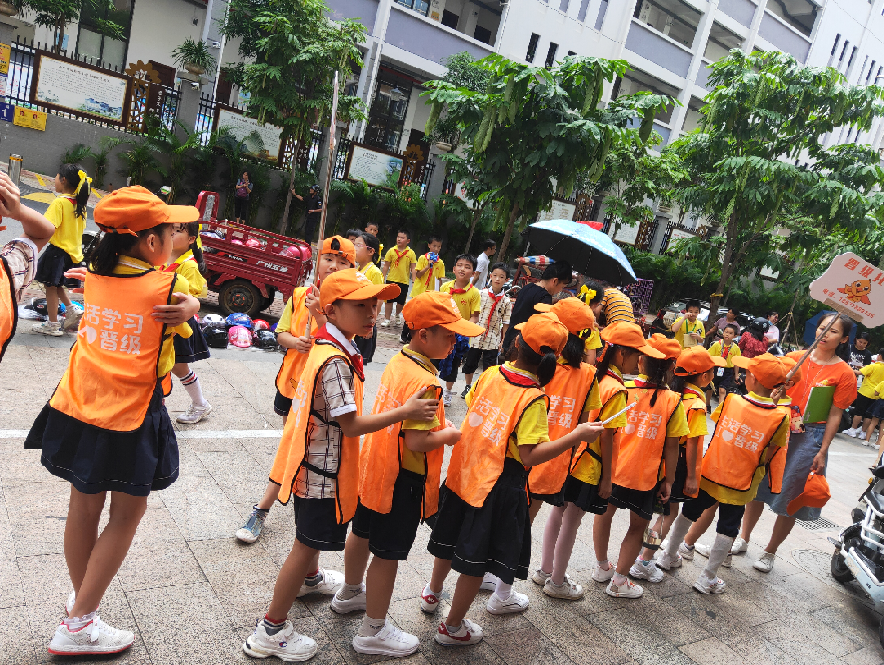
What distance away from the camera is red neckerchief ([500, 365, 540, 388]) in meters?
2.86

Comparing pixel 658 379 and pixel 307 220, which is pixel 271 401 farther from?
pixel 307 220

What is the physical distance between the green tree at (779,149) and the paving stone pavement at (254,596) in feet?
28.9

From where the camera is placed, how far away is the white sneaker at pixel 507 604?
3436 mm

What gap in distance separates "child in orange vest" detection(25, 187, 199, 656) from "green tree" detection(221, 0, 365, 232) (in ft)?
36.2

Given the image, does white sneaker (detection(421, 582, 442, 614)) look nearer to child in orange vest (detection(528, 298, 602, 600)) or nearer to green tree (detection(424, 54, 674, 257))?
child in orange vest (detection(528, 298, 602, 600))

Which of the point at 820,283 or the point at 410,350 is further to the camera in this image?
the point at 820,283

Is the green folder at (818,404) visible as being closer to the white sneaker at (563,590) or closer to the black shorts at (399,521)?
the white sneaker at (563,590)

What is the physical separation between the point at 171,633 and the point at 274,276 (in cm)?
627

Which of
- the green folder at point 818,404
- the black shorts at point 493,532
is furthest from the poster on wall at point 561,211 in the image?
the black shorts at point 493,532

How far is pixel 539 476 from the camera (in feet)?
11.4

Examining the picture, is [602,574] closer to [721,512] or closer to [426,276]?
[721,512]

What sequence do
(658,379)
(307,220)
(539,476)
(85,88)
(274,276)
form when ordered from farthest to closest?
(307,220) → (85,88) → (274,276) → (658,379) → (539,476)

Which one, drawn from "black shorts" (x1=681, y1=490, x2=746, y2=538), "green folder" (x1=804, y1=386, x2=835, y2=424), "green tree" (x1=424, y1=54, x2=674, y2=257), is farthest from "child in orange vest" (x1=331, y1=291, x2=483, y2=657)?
"green tree" (x1=424, y1=54, x2=674, y2=257)

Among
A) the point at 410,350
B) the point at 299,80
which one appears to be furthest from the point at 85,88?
the point at 410,350
